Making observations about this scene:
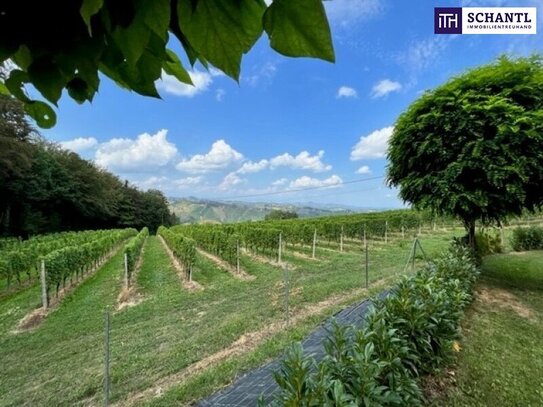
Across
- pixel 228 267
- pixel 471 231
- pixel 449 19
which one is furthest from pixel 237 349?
pixel 449 19

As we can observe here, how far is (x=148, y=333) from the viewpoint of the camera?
6637 mm

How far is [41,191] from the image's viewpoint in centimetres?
3888

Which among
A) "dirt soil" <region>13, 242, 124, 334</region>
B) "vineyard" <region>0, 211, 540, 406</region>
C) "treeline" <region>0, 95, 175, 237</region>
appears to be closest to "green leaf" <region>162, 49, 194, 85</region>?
"vineyard" <region>0, 211, 540, 406</region>

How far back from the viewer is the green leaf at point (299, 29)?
0.37 metres

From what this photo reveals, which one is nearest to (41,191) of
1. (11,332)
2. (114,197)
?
(114,197)

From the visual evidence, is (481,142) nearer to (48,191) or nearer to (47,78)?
(47,78)

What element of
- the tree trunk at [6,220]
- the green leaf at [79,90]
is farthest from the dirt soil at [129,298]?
the tree trunk at [6,220]

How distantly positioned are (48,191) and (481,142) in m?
44.7

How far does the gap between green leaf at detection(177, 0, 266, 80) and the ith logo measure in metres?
10.2

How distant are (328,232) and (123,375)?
16641mm

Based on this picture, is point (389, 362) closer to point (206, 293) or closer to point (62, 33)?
point (62, 33)

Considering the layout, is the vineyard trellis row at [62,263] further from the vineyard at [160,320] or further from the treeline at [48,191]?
the treeline at [48,191]

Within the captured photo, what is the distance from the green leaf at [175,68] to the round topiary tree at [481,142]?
7.24 meters

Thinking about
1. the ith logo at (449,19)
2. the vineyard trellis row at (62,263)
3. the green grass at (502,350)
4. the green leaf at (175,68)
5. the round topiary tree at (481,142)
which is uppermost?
the ith logo at (449,19)
